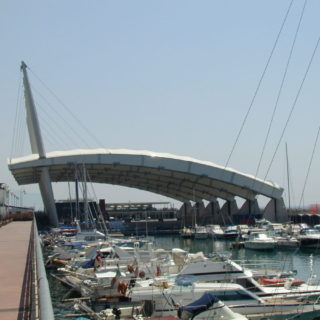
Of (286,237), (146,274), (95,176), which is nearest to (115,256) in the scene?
(146,274)

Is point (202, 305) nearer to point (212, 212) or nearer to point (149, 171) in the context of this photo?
point (149, 171)

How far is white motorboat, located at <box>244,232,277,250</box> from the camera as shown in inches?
2221

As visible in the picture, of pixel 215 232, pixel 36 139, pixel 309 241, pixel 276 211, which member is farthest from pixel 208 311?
pixel 276 211

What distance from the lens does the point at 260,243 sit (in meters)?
56.7

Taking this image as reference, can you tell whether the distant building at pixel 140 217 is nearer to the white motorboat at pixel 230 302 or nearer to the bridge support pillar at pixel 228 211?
the bridge support pillar at pixel 228 211

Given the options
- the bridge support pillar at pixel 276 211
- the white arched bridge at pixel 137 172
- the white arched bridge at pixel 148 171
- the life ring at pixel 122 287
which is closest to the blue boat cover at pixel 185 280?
the life ring at pixel 122 287

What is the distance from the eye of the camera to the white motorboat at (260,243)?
56.4m

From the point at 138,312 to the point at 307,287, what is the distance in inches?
314

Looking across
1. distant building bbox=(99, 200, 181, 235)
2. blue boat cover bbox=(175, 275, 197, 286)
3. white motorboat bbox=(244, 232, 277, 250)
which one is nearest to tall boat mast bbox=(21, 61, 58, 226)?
distant building bbox=(99, 200, 181, 235)

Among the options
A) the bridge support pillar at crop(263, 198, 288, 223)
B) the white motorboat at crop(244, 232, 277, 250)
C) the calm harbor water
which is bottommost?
the calm harbor water

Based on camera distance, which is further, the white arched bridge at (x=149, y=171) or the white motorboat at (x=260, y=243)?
the white arched bridge at (x=149, y=171)

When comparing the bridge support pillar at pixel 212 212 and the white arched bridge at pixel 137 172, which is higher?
the white arched bridge at pixel 137 172

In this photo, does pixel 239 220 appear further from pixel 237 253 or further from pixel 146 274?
pixel 146 274

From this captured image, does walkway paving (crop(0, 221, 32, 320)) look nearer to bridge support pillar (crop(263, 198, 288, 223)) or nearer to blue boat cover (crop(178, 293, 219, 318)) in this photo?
blue boat cover (crop(178, 293, 219, 318))
